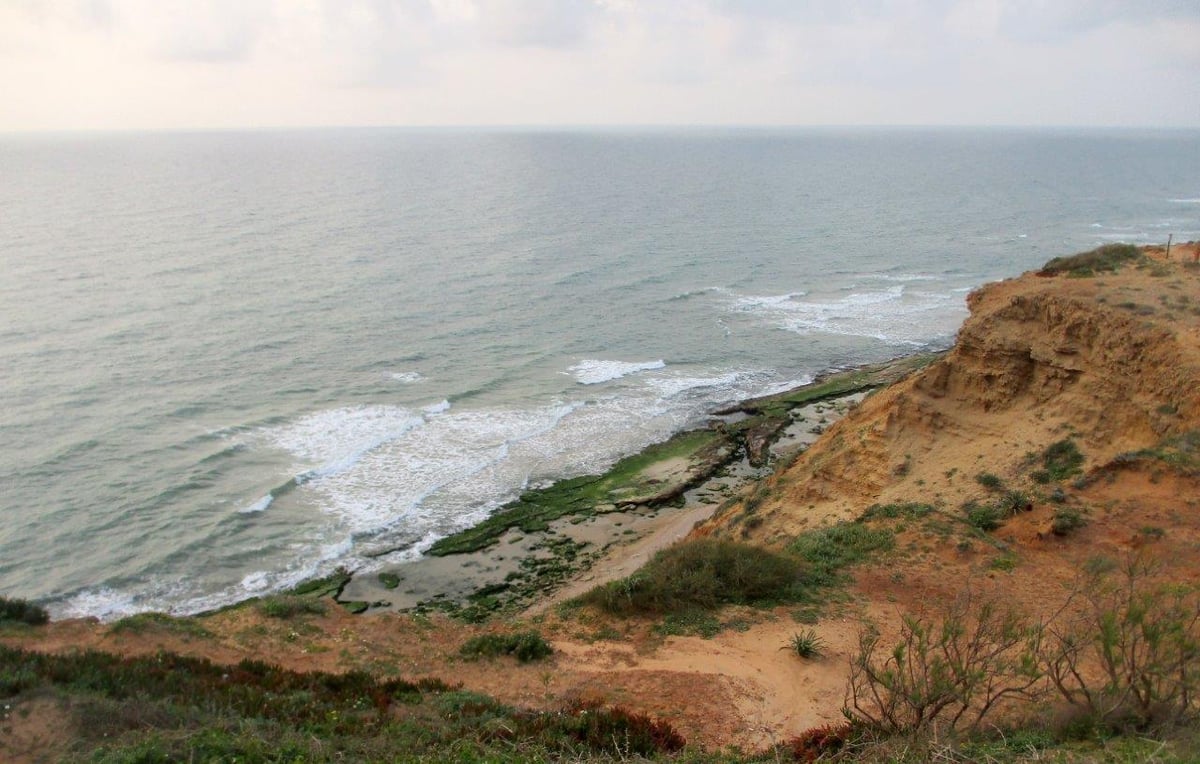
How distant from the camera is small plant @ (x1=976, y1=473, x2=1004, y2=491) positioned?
66.4 ft

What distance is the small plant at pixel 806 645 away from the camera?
13.8 metres

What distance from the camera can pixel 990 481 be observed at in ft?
67.4

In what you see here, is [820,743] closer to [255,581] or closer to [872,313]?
[255,581]

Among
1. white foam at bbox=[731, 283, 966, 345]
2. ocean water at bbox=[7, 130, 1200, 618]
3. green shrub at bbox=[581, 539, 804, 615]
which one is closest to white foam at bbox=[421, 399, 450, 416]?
ocean water at bbox=[7, 130, 1200, 618]

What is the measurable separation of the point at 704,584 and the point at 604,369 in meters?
27.7

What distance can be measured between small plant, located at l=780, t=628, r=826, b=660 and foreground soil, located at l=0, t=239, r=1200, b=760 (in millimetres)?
165

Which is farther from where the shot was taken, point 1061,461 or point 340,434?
point 340,434

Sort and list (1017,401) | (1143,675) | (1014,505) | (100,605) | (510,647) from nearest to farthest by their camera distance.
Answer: (1143,675), (510,647), (1014,505), (100,605), (1017,401)

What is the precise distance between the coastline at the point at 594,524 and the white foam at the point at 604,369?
702 cm

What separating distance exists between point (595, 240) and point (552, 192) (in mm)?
40063

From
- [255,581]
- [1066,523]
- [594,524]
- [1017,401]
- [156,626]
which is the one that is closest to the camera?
[156,626]

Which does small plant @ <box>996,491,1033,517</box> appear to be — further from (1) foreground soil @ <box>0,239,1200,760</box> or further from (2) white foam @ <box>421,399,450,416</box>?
(2) white foam @ <box>421,399,450,416</box>

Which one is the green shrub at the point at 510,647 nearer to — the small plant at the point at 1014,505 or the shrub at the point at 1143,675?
the shrub at the point at 1143,675

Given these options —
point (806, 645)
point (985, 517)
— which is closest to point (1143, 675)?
point (806, 645)
